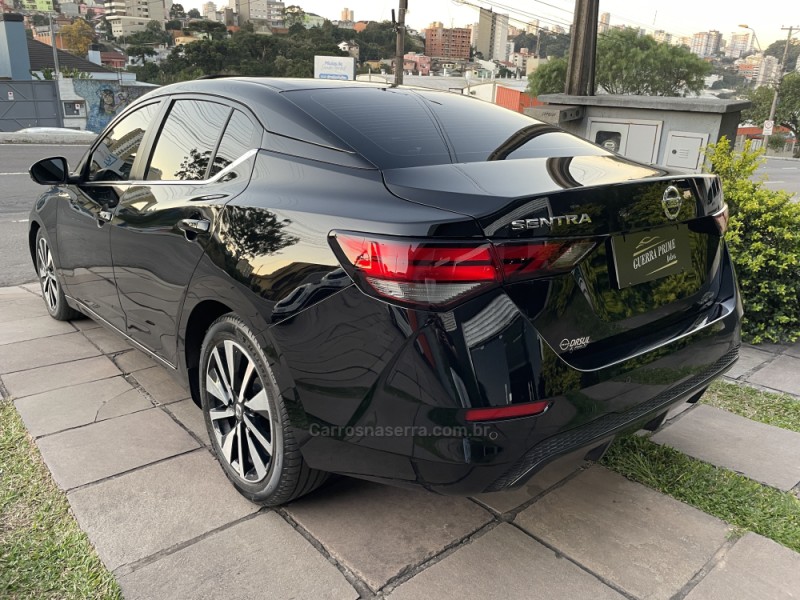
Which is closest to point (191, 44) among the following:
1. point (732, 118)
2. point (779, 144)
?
point (779, 144)

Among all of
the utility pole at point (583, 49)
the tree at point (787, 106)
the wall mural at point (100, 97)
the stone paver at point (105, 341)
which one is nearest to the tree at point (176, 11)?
the wall mural at point (100, 97)

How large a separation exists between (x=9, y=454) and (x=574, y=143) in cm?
278

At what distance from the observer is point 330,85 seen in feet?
9.14

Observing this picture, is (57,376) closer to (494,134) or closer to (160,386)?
(160,386)

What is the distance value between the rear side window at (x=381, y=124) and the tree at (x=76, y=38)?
109 m

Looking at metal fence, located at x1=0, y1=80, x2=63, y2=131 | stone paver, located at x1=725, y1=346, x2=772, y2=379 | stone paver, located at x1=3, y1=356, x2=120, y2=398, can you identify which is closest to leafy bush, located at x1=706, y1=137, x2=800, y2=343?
stone paver, located at x1=725, y1=346, x2=772, y2=379

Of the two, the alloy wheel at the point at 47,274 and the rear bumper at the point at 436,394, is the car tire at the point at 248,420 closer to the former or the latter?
the rear bumper at the point at 436,394

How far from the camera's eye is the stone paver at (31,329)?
429 cm

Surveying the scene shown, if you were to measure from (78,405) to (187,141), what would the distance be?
1.48 metres

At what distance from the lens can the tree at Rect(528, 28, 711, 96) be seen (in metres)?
51.7

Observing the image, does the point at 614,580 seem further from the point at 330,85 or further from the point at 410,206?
the point at 330,85

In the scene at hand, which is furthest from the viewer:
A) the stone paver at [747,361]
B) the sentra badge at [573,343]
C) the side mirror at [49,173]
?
the stone paver at [747,361]

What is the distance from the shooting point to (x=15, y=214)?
Result: 9.52m

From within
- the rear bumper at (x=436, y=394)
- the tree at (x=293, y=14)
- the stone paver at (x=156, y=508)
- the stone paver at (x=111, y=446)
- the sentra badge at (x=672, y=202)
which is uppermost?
the tree at (x=293, y=14)
